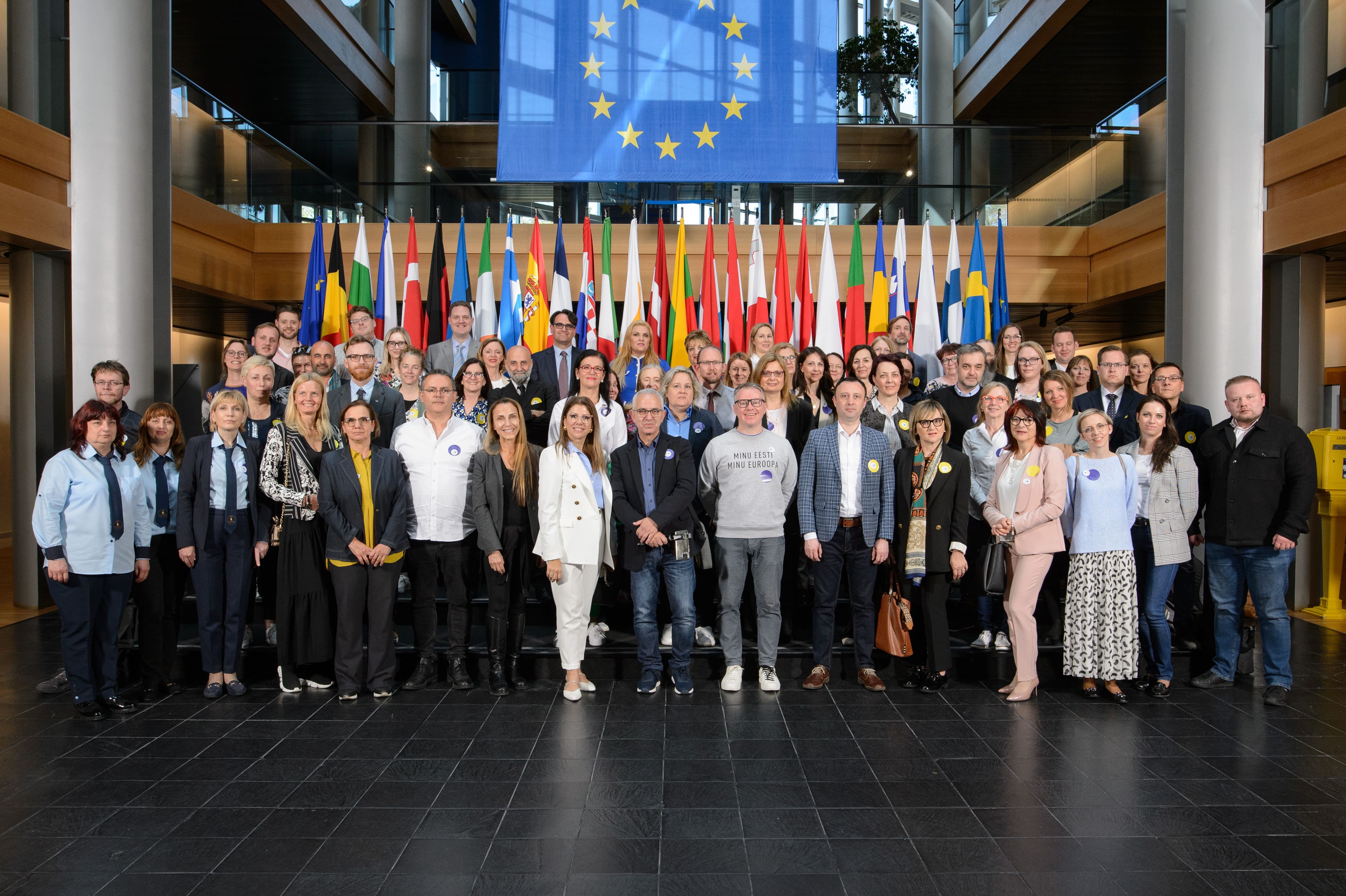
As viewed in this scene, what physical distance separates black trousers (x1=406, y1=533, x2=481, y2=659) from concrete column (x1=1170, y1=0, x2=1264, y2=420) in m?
5.32

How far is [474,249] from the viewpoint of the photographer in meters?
10.7

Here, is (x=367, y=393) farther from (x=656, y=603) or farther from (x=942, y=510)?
(x=942, y=510)

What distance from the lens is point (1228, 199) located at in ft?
21.7

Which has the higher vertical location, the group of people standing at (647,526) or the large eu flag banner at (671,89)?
the large eu flag banner at (671,89)

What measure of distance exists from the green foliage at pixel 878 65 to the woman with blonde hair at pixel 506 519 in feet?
41.5

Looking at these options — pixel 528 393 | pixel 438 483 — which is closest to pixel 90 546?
pixel 438 483

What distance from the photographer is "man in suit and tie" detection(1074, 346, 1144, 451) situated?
5.86 m

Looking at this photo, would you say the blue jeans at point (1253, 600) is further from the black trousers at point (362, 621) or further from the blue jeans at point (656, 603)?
the black trousers at point (362, 621)

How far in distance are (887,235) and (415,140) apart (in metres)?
5.82

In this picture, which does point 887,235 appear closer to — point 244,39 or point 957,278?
A: point 957,278

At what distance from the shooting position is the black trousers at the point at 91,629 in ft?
14.9

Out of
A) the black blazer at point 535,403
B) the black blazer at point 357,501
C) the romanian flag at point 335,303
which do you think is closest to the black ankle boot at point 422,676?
the black blazer at point 357,501

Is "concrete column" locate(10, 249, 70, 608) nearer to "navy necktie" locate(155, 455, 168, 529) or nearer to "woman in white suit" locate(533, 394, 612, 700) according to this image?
"navy necktie" locate(155, 455, 168, 529)

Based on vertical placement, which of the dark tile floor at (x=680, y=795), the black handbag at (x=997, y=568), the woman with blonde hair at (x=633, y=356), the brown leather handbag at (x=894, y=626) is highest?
the woman with blonde hair at (x=633, y=356)
